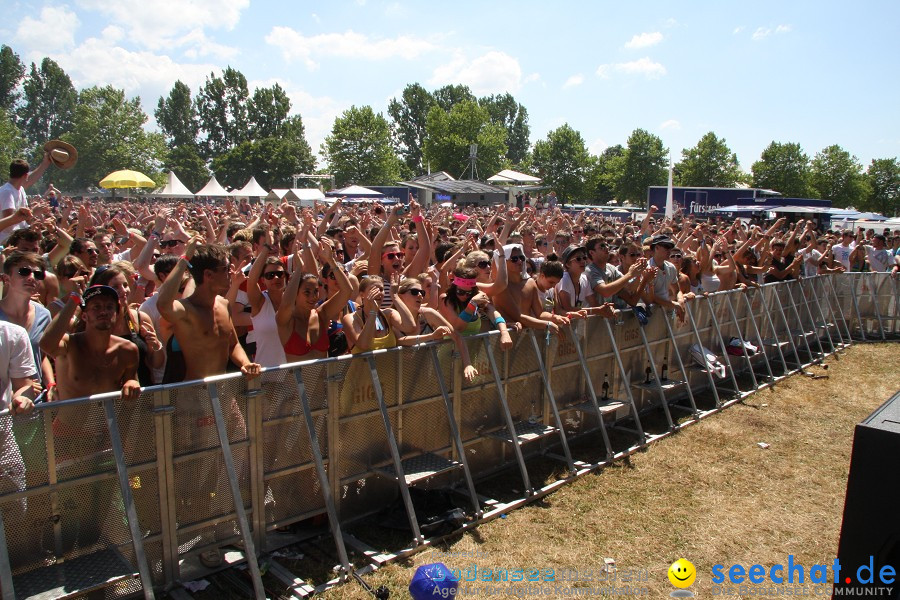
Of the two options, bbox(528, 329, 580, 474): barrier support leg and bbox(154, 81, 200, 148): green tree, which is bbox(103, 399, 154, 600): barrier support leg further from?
bbox(154, 81, 200, 148): green tree

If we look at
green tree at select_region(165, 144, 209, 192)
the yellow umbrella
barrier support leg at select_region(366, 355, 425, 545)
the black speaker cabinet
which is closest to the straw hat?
barrier support leg at select_region(366, 355, 425, 545)

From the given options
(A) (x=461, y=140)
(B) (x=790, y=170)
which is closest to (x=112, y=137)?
(A) (x=461, y=140)

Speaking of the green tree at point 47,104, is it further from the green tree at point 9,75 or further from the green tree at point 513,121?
the green tree at point 513,121

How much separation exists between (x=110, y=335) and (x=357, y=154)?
80.9 meters

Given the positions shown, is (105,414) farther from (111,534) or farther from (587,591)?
(587,591)

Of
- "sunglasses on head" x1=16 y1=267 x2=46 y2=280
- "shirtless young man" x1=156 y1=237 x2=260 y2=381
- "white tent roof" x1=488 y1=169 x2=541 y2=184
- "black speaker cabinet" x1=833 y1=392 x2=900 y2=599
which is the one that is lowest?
"black speaker cabinet" x1=833 y1=392 x2=900 y2=599

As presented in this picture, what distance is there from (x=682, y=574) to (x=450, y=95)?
440ft

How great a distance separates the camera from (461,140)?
82812 mm

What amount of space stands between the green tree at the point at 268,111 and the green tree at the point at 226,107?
186 centimetres

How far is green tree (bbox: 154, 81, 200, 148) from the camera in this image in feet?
366

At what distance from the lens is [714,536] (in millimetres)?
5027

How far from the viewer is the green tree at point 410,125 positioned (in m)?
124

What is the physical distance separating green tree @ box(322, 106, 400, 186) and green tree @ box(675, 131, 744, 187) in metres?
38.2

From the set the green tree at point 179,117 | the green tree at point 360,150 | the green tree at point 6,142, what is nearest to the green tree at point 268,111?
the green tree at point 179,117
